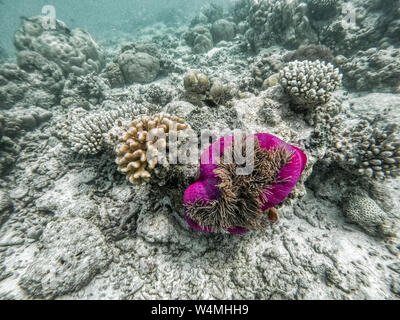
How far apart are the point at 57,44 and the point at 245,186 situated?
36.1ft

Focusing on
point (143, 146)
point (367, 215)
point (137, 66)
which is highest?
point (137, 66)

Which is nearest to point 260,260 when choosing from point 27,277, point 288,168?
point 288,168

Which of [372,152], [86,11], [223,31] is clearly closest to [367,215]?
[372,152]

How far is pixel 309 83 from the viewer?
298 cm

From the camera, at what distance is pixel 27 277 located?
2.49m

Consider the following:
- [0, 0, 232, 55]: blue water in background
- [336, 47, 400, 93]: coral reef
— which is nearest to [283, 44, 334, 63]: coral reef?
[336, 47, 400, 93]: coral reef

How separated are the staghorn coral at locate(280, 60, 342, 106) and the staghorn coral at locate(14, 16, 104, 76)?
9.53 m

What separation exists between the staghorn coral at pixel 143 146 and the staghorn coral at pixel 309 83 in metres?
2.10

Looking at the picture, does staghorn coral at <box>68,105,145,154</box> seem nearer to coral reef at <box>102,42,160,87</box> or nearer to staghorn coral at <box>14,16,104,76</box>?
coral reef at <box>102,42,160,87</box>

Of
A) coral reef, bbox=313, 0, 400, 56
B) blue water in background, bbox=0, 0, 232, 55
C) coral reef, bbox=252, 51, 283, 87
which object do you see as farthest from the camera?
blue water in background, bbox=0, 0, 232, 55

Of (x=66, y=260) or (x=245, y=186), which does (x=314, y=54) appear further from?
(x=66, y=260)

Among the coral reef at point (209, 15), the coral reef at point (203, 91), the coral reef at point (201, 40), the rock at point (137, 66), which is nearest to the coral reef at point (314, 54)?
the coral reef at point (203, 91)

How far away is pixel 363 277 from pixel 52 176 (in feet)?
18.8

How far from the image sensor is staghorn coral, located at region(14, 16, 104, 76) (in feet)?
26.2
